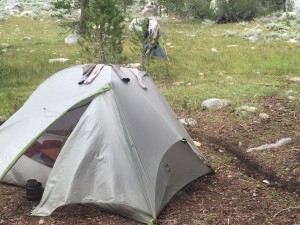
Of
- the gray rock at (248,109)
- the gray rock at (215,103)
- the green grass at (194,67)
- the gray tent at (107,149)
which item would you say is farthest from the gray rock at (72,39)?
the gray tent at (107,149)

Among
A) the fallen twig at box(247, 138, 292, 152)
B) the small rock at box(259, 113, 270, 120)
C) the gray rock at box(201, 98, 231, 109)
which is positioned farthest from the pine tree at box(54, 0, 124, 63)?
the fallen twig at box(247, 138, 292, 152)

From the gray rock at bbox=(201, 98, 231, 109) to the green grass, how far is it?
0.64ft

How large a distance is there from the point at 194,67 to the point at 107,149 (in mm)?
9266

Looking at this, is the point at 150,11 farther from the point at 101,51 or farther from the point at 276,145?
the point at 276,145

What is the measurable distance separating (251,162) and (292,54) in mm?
9842

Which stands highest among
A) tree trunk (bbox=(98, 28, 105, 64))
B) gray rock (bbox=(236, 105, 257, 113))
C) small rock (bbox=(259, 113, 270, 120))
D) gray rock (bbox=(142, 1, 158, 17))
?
tree trunk (bbox=(98, 28, 105, 64))

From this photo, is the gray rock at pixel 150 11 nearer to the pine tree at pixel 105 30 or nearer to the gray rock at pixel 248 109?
the pine tree at pixel 105 30

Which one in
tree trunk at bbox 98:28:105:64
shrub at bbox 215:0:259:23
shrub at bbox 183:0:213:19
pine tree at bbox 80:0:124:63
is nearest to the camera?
pine tree at bbox 80:0:124:63

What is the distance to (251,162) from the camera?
264 inches

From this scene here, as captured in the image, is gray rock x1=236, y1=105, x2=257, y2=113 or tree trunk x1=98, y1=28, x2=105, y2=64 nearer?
gray rock x1=236, y1=105, x2=257, y2=113

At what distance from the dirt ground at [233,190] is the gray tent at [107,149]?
7.3 inches

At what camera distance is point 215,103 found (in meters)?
9.48

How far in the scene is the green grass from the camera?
413 inches

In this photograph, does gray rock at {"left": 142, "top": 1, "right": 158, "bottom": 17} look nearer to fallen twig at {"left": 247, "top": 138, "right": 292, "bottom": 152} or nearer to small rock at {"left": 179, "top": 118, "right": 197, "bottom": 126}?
small rock at {"left": 179, "top": 118, "right": 197, "bottom": 126}
